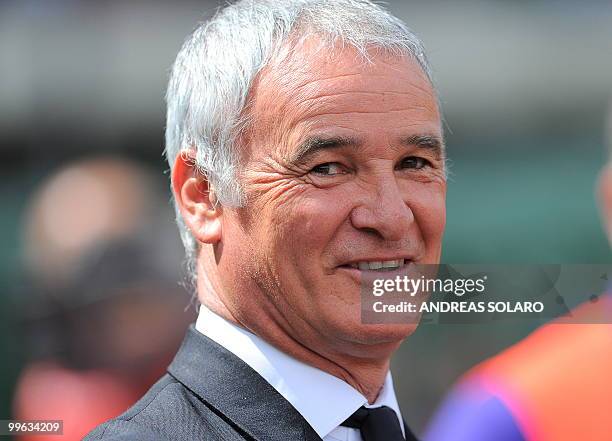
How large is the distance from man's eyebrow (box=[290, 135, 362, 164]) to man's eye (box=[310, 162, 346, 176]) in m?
0.03

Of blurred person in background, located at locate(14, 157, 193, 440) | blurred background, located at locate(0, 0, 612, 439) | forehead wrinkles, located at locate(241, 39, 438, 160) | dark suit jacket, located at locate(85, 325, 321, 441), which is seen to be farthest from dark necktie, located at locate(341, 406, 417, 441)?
blurred background, located at locate(0, 0, 612, 439)

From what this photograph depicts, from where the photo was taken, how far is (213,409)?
200cm

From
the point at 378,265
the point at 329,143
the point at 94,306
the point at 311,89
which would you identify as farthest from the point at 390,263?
the point at 94,306

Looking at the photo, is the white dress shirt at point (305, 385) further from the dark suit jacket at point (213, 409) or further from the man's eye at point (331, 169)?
the man's eye at point (331, 169)

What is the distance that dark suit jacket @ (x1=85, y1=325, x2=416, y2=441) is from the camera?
1929 millimetres

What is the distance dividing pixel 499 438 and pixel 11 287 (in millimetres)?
2918

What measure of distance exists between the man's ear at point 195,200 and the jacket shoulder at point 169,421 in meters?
0.34

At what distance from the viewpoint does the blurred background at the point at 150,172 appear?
3.81 metres

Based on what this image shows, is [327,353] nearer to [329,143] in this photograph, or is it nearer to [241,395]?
[241,395]

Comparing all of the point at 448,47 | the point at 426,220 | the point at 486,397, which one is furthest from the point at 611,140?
the point at 448,47

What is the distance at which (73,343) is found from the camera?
3.77 metres

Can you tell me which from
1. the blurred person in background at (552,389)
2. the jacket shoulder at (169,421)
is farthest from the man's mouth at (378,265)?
the blurred person in background at (552,389)

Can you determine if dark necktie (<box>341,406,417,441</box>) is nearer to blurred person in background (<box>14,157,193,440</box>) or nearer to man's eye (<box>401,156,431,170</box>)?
man's eye (<box>401,156,431,170</box>)

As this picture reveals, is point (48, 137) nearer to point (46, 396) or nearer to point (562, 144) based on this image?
point (46, 396)
